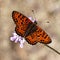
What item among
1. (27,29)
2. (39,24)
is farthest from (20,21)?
(39,24)

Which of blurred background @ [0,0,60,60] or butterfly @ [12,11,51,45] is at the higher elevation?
butterfly @ [12,11,51,45]

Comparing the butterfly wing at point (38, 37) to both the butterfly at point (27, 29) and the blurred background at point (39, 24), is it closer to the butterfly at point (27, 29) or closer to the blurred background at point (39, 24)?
the butterfly at point (27, 29)

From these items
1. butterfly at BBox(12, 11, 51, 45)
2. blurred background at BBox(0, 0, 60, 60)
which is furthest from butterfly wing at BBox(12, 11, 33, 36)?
blurred background at BBox(0, 0, 60, 60)

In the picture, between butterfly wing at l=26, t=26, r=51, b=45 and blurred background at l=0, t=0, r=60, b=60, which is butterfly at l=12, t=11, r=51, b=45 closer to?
butterfly wing at l=26, t=26, r=51, b=45

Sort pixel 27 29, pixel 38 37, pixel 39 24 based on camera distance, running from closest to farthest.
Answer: pixel 38 37 → pixel 27 29 → pixel 39 24

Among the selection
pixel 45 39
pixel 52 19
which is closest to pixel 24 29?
pixel 45 39

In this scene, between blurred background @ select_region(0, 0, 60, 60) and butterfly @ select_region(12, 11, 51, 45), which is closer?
butterfly @ select_region(12, 11, 51, 45)

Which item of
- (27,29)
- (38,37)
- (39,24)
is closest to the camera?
(38,37)

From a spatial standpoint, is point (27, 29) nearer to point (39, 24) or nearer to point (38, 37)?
point (38, 37)
